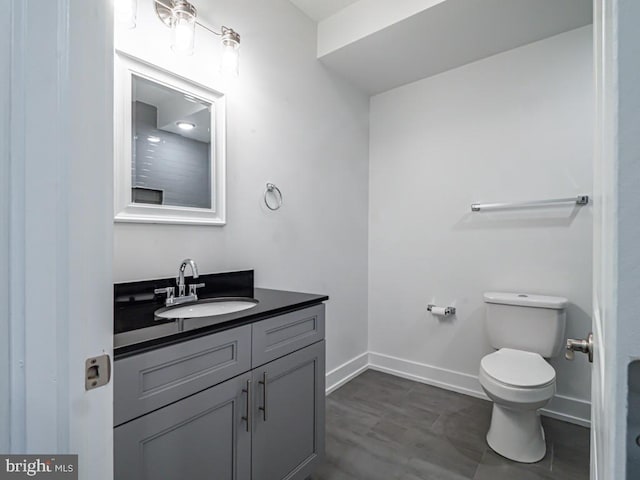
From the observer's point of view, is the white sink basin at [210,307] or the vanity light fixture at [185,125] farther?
the vanity light fixture at [185,125]

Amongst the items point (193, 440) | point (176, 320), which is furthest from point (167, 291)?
point (193, 440)

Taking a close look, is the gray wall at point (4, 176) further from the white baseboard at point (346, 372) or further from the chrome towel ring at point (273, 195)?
the white baseboard at point (346, 372)

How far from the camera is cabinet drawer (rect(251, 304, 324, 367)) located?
1.22 m

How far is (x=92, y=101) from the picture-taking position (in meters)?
0.48

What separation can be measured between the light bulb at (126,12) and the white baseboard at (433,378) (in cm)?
236

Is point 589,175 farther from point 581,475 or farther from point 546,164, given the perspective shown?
point 581,475

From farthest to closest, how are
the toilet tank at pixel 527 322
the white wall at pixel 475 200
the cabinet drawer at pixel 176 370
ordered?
1. the white wall at pixel 475 200
2. the toilet tank at pixel 527 322
3. the cabinet drawer at pixel 176 370

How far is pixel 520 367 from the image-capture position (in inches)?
71.5

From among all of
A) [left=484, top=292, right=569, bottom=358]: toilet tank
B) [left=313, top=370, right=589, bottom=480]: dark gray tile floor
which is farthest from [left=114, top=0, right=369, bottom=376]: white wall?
[left=484, top=292, right=569, bottom=358]: toilet tank

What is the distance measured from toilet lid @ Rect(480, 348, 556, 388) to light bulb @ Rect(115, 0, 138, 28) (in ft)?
7.78

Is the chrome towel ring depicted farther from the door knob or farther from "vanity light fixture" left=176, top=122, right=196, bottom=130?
the door knob

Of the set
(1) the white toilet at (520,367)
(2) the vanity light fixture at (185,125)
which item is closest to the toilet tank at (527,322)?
(1) the white toilet at (520,367)

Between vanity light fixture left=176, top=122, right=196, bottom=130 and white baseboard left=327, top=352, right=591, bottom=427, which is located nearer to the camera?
vanity light fixture left=176, top=122, right=196, bottom=130

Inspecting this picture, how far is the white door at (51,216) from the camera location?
43cm
